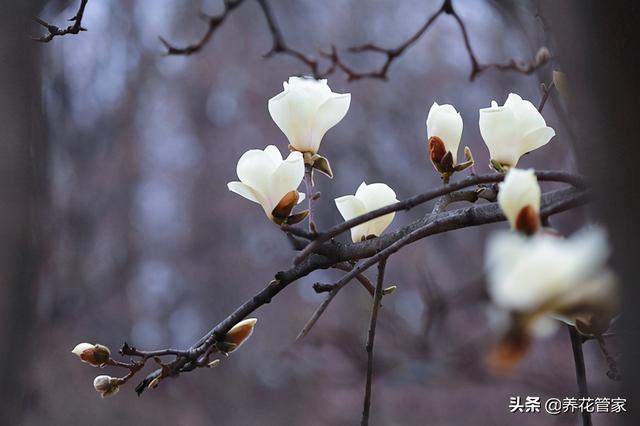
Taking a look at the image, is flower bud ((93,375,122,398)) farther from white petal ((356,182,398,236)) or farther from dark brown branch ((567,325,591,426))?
dark brown branch ((567,325,591,426))

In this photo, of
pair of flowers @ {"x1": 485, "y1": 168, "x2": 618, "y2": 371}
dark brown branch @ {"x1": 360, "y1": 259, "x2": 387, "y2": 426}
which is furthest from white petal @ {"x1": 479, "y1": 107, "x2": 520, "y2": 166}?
pair of flowers @ {"x1": 485, "y1": 168, "x2": 618, "y2": 371}

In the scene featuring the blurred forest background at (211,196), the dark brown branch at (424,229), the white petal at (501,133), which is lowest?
the dark brown branch at (424,229)

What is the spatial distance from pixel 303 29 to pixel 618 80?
14.4 feet

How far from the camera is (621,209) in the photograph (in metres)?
0.21

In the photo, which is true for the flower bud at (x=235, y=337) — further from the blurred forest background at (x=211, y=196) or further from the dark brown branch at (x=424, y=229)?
the blurred forest background at (x=211, y=196)

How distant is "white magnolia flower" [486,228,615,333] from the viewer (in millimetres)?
239

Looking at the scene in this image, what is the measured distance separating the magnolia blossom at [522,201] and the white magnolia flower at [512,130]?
0.61 feet

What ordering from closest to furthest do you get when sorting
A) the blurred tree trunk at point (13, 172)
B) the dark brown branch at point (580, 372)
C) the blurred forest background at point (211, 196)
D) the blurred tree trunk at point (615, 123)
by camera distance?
the blurred tree trunk at point (615, 123), the dark brown branch at point (580, 372), the blurred tree trunk at point (13, 172), the blurred forest background at point (211, 196)

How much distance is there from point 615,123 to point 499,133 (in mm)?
282

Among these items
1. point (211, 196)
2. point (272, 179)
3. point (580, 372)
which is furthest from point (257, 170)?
point (211, 196)

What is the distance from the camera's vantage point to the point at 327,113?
0.52 metres

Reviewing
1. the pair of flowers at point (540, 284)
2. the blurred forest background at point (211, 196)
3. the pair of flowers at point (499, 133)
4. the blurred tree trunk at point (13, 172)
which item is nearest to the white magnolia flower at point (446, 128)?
the pair of flowers at point (499, 133)

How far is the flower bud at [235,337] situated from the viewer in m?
0.48

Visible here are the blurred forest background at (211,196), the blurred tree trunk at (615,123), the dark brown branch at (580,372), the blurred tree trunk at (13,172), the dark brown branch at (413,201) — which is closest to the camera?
the blurred tree trunk at (615,123)
